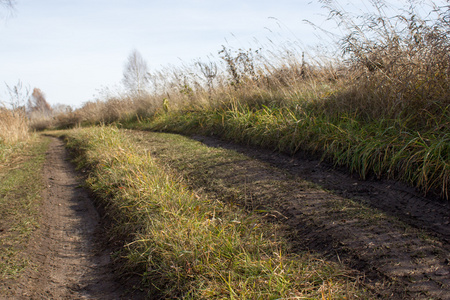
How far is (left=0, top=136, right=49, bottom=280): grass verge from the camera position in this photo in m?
2.80

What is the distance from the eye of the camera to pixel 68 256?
2947 millimetres

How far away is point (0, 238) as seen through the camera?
10.5 feet

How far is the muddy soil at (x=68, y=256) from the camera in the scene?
242 cm

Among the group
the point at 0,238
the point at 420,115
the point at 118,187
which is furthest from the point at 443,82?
the point at 0,238

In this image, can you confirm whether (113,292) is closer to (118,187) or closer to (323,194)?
(118,187)

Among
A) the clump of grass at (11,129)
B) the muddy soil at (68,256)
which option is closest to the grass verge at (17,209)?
the muddy soil at (68,256)

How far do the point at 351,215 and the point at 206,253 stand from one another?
142cm

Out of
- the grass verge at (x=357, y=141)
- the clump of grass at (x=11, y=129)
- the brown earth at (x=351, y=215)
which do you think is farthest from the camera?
the clump of grass at (x=11, y=129)

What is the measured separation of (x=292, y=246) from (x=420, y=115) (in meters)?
2.65

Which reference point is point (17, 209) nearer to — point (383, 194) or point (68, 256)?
point (68, 256)

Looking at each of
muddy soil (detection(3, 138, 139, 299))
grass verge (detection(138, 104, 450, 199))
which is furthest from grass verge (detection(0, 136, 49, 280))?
grass verge (detection(138, 104, 450, 199))

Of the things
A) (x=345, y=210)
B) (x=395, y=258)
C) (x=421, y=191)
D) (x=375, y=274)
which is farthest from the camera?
(x=421, y=191)

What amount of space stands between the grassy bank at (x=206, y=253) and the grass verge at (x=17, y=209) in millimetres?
808

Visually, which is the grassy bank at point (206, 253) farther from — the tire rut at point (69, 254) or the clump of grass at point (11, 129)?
the clump of grass at point (11, 129)
